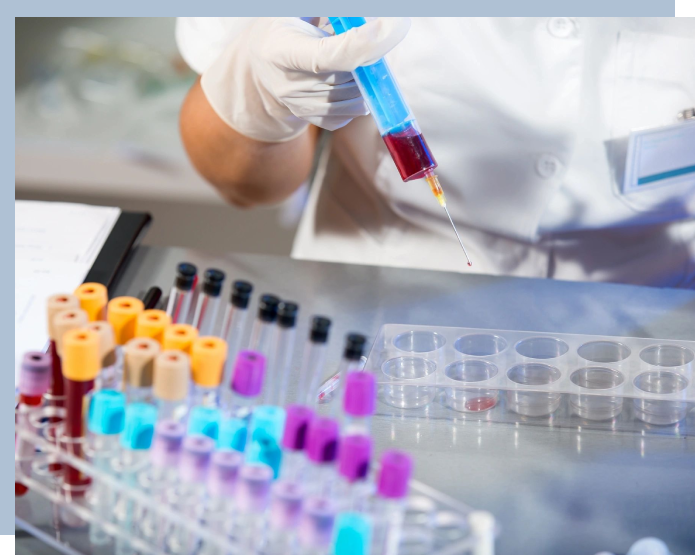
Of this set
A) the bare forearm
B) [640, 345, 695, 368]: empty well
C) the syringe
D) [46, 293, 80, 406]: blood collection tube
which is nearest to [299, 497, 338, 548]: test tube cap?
[46, 293, 80, 406]: blood collection tube

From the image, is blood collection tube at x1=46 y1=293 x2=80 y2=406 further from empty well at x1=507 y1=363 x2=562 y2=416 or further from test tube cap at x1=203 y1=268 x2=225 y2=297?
empty well at x1=507 y1=363 x2=562 y2=416

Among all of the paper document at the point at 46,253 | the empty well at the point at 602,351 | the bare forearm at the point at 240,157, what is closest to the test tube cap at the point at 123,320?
the paper document at the point at 46,253

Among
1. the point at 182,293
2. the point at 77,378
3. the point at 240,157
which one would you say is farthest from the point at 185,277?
the point at 240,157

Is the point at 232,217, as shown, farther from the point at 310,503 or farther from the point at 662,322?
the point at 310,503

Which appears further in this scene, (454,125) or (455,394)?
(454,125)

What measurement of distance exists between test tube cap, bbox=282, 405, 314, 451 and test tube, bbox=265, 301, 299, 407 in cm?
6

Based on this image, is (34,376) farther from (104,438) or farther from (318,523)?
(318,523)

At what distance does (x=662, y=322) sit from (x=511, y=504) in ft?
1.19

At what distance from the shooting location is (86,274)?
86 centimetres

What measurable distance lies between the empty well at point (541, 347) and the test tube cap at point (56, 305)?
16.7 inches

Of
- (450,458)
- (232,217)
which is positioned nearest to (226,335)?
(450,458)

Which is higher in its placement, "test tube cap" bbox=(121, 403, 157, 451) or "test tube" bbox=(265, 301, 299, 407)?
"test tube" bbox=(265, 301, 299, 407)

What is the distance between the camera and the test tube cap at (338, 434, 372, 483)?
1.50ft

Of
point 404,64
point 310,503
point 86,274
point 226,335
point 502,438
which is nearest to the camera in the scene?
point 310,503
